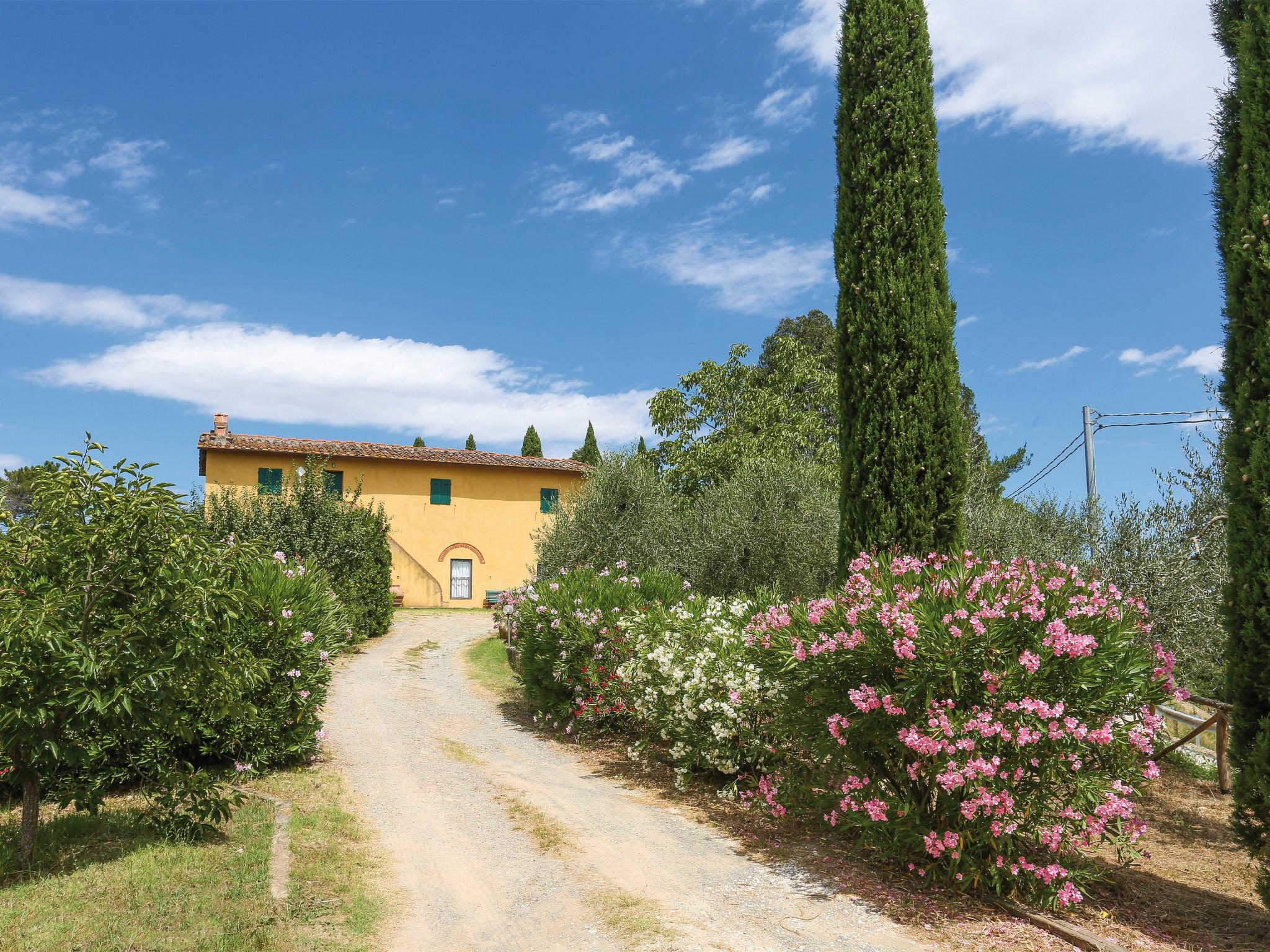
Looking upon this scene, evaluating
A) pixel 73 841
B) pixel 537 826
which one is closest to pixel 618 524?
pixel 537 826

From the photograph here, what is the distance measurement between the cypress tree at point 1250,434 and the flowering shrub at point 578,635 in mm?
6487

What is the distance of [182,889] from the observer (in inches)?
215

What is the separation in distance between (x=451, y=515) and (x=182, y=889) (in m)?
26.1

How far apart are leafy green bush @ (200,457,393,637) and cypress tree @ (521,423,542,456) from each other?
23.7 metres

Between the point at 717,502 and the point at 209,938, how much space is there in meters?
14.2

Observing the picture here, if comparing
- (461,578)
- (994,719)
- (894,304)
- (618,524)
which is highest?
(894,304)

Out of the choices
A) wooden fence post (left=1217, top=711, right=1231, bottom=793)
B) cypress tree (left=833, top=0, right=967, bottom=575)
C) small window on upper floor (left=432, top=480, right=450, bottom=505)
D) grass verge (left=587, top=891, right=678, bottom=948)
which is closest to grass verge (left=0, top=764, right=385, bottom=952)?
grass verge (left=587, top=891, right=678, bottom=948)

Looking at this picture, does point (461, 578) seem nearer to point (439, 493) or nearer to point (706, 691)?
point (439, 493)

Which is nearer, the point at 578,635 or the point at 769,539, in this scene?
the point at 578,635

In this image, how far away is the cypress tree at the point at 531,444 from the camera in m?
45.1

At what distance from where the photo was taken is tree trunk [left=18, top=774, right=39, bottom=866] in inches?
228

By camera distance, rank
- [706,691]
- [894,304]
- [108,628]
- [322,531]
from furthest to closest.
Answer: [322,531]
[894,304]
[706,691]
[108,628]

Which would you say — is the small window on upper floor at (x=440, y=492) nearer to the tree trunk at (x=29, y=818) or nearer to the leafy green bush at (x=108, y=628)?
the leafy green bush at (x=108, y=628)

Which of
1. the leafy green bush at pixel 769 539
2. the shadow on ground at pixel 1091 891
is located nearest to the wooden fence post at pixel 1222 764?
the shadow on ground at pixel 1091 891
